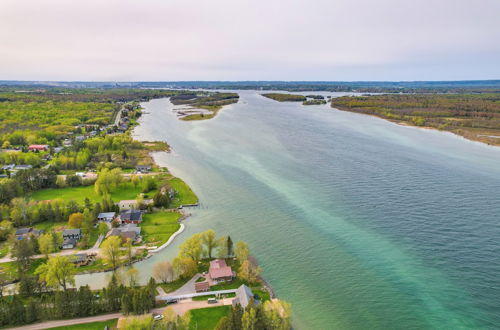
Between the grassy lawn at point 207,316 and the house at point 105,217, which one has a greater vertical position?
the house at point 105,217

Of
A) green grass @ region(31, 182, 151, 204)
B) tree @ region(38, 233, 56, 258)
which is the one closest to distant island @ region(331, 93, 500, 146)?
green grass @ region(31, 182, 151, 204)

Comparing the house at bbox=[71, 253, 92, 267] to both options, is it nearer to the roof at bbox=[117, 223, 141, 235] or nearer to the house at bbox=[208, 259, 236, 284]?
the roof at bbox=[117, 223, 141, 235]

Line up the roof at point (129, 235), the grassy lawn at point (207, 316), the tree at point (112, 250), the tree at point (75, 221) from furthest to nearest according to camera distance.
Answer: the tree at point (75, 221), the roof at point (129, 235), the tree at point (112, 250), the grassy lawn at point (207, 316)

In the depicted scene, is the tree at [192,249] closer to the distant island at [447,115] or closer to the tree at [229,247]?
the tree at [229,247]

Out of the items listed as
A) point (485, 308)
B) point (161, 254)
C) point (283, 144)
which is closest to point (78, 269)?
point (161, 254)

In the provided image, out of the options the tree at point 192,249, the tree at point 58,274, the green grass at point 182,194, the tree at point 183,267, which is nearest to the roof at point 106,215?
the green grass at point 182,194

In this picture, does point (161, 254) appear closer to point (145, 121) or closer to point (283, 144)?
point (283, 144)
